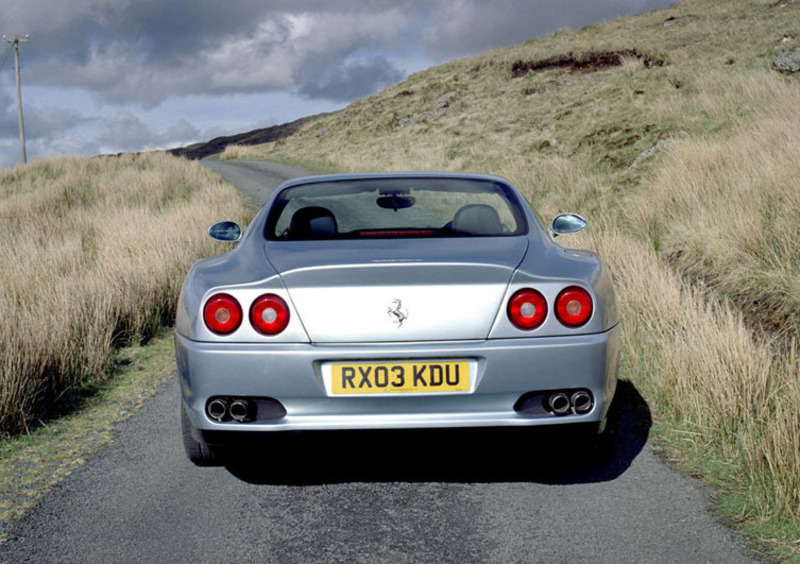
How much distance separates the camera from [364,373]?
311 centimetres

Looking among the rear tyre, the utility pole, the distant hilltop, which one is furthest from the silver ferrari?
the distant hilltop

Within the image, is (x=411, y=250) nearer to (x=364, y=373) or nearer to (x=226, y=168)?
(x=364, y=373)

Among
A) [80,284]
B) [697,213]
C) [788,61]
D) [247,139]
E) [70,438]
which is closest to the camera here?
[70,438]

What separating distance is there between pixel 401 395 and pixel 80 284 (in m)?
5.14

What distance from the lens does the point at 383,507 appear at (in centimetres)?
328

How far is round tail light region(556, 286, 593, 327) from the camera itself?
10.5 ft

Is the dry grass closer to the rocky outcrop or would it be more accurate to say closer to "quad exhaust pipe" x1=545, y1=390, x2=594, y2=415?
"quad exhaust pipe" x1=545, y1=390, x2=594, y2=415

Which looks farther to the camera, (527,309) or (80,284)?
(80,284)

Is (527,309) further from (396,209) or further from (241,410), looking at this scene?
(396,209)

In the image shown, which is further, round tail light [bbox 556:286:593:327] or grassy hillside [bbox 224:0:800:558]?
grassy hillside [bbox 224:0:800:558]

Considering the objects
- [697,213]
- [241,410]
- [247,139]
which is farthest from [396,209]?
[247,139]

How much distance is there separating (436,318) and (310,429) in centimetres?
67

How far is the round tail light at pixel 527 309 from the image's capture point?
124 inches

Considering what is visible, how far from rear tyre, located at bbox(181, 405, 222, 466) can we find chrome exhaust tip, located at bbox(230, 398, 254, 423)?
1.66 ft
